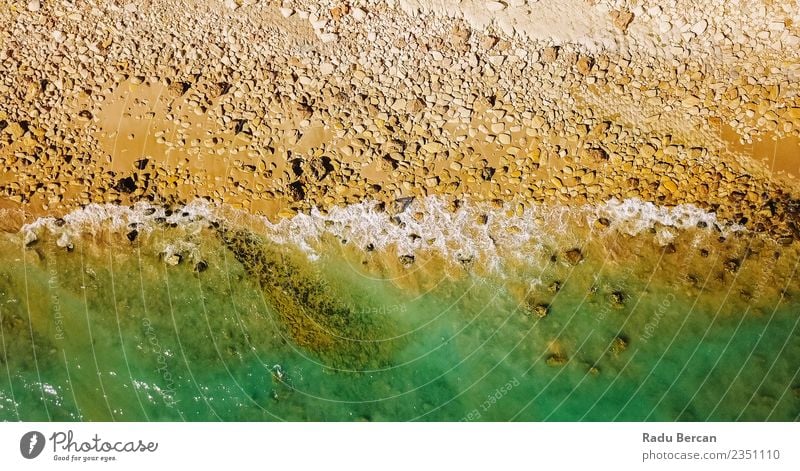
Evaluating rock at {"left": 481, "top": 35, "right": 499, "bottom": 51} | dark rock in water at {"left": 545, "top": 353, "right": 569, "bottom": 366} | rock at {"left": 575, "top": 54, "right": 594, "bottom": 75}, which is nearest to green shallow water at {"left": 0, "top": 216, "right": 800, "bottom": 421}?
dark rock in water at {"left": 545, "top": 353, "right": 569, "bottom": 366}

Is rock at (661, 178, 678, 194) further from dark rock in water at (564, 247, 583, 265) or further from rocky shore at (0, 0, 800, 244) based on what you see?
dark rock in water at (564, 247, 583, 265)

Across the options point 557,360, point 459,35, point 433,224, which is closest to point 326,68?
point 459,35

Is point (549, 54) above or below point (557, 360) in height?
above

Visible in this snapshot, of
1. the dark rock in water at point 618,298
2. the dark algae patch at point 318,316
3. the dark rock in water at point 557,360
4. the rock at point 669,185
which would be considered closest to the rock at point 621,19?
the rock at point 669,185

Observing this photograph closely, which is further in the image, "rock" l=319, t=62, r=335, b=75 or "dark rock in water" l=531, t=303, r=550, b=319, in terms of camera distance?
"rock" l=319, t=62, r=335, b=75

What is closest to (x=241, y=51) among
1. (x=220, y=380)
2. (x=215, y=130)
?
(x=215, y=130)

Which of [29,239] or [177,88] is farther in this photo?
[177,88]

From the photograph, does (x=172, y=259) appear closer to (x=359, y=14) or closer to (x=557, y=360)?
(x=359, y=14)

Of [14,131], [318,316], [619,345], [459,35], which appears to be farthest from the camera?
[459,35]
